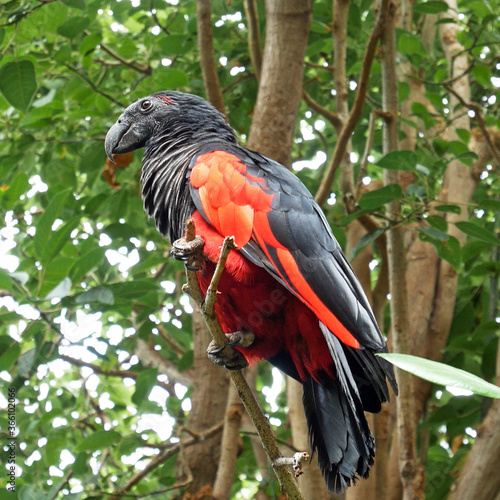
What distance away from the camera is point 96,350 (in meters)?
3.80

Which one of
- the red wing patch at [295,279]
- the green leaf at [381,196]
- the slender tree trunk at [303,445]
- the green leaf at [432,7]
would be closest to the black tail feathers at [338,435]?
the red wing patch at [295,279]

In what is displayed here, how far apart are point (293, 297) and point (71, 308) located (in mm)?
1473

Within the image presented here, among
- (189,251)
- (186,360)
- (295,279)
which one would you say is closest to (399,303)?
(295,279)

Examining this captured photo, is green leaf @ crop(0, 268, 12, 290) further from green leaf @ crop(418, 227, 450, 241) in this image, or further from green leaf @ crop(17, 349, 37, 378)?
green leaf @ crop(418, 227, 450, 241)

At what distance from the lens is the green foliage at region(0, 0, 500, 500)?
3430 millimetres

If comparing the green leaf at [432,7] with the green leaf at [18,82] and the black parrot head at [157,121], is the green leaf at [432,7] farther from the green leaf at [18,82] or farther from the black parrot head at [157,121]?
the green leaf at [18,82]

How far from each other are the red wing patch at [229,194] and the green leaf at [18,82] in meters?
1.34

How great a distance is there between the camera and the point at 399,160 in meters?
3.29

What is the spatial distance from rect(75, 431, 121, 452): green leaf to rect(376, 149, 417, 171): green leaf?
7.22ft

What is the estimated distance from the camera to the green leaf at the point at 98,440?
370 centimetres

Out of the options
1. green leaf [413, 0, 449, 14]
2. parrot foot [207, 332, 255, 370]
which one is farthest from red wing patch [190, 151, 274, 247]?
green leaf [413, 0, 449, 14]

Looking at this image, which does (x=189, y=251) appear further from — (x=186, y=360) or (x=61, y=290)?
(x=186, y=360)

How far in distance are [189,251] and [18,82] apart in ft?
6.11

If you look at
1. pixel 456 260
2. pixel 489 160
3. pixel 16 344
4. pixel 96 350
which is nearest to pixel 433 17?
pixel 489 160
